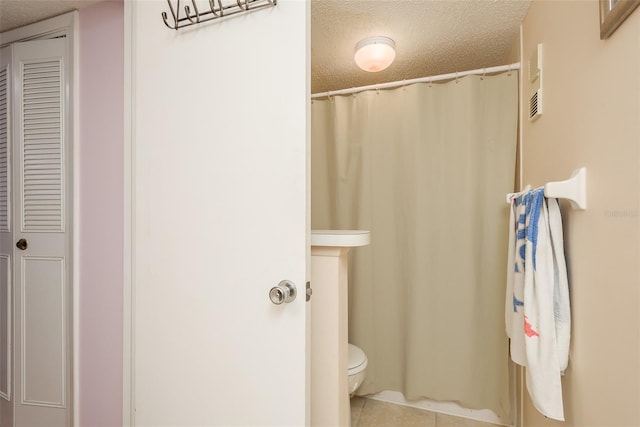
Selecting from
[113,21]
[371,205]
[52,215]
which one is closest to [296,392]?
[371,205]

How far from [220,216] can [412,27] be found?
1.36 m

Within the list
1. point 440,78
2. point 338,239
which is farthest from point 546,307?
point 440,78

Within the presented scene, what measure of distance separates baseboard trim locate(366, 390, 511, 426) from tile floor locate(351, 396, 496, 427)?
2cm

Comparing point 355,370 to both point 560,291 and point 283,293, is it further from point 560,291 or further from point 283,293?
point 560,291

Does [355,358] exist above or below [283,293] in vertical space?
below

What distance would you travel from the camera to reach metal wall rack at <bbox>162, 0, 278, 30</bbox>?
0.99 metres

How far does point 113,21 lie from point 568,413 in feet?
7.60

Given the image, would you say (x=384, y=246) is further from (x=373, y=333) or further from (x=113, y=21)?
(x=113, y=21)

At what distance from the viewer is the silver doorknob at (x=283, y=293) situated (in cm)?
91

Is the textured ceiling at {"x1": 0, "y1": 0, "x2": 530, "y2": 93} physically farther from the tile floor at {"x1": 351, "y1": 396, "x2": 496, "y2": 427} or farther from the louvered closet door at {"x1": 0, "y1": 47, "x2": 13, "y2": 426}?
the tile floor at {"x1": 351, "y1": 396, "x2": 496, "y2": 427}

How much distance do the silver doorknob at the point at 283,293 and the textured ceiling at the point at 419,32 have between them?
1.26 meters

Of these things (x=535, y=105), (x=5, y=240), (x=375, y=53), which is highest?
(x=375, y=53)

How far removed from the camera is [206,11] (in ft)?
3.55

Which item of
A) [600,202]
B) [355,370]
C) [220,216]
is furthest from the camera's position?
[355,370]
